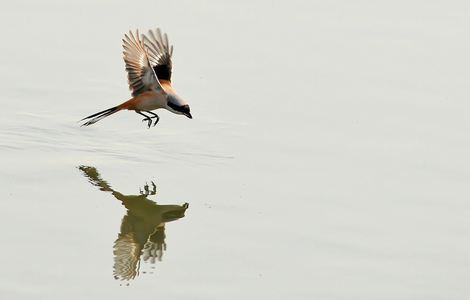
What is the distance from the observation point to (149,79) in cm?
1152

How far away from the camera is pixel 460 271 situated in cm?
919

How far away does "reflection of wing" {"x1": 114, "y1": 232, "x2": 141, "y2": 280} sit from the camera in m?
8.64

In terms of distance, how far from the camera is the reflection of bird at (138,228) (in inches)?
350

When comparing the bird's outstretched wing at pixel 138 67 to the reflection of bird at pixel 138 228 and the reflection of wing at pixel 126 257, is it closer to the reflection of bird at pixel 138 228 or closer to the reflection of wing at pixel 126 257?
the reflection of bird at pixel 138 228

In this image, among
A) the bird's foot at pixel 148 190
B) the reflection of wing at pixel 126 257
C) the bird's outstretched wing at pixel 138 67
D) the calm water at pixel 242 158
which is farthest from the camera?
the bird's outstretched wing at pixel 138 67

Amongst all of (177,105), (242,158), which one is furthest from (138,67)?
(242,158)

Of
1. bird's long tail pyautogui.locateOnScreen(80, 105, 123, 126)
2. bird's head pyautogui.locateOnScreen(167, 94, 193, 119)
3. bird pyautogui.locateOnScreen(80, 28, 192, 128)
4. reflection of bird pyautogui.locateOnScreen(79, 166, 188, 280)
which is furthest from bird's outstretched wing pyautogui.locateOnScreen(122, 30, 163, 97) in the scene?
reflection of bird pyautogui.locateOnScreen(79, 166, 188, 280)

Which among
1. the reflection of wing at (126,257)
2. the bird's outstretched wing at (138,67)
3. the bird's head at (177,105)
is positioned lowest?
the reflection of wing at (126,257)

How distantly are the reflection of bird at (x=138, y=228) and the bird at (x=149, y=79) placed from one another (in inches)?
41.4

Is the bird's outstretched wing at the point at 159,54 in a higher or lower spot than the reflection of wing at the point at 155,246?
higher

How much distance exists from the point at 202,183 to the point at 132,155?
114 centimetres

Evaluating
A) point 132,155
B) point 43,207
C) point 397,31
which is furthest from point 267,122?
point 397,31

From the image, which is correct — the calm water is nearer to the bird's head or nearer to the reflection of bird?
the reflection of bird

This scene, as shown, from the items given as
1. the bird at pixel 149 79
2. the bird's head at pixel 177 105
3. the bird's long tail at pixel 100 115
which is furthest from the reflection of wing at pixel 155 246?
the bird's long tail at pixel 100 115
